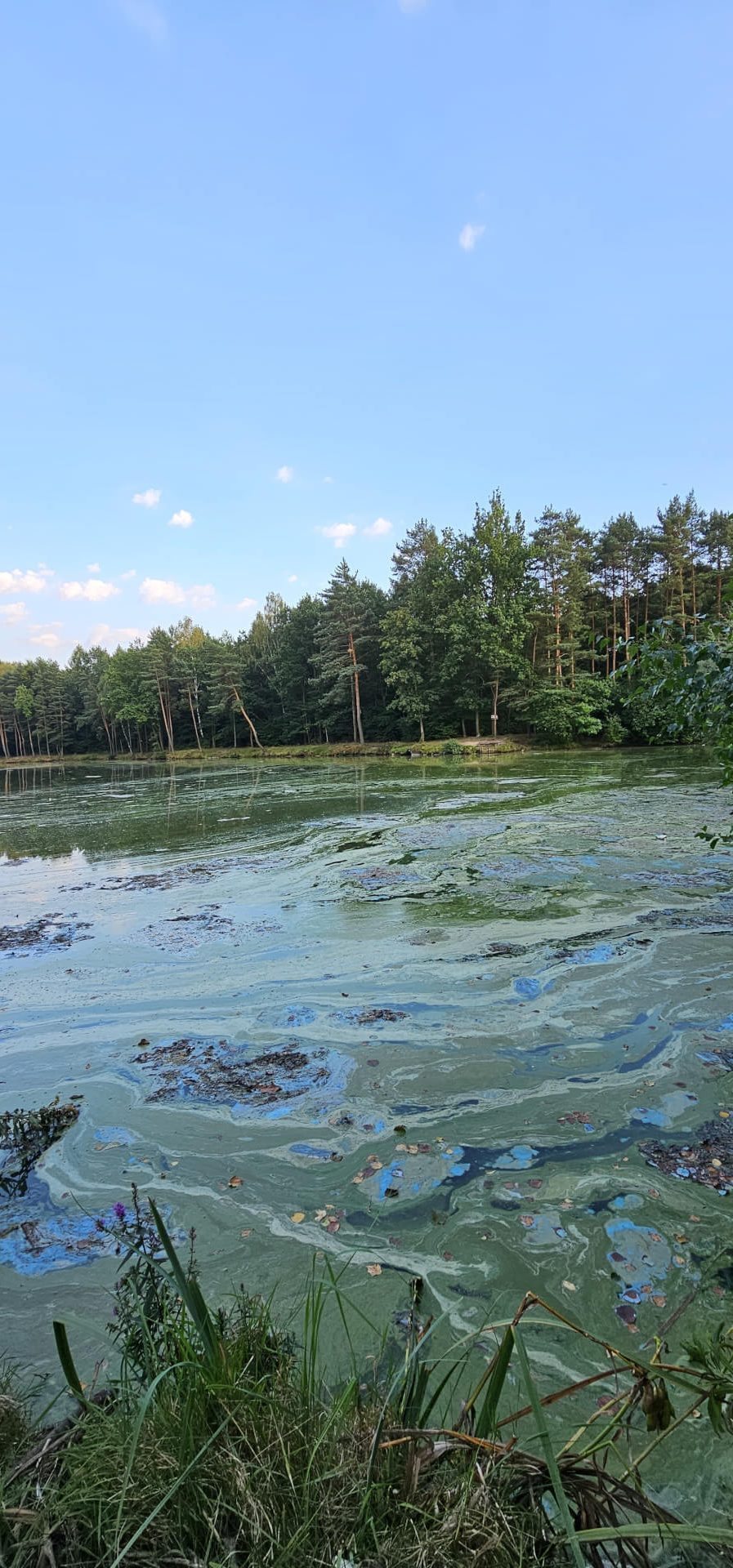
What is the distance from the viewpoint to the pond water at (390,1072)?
2.08 m

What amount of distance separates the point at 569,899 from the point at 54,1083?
14.7 feet

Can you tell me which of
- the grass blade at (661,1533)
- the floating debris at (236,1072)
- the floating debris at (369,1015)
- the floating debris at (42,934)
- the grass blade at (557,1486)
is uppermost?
the grass blade at (557,1486)

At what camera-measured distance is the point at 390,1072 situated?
10.9ft

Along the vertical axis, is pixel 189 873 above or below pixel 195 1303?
below

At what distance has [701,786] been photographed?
43.4ft

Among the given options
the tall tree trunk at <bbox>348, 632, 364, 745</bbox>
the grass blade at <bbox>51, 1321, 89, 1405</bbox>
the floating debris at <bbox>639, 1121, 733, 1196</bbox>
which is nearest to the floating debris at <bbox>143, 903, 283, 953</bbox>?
the floating debris at <bbox>639, 1121, 733, 1196</bbox>

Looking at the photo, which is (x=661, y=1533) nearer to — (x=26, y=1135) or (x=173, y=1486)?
(x=173, y=1486)

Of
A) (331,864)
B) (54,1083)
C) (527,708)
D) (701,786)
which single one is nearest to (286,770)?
(527,708)

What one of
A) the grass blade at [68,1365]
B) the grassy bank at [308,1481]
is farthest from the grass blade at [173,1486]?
the grass blade at [68,1365]

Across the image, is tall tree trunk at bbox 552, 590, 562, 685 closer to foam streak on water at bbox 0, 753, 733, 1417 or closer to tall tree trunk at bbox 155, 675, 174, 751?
foam streak on water at bbox 0, 753, 733, 1417

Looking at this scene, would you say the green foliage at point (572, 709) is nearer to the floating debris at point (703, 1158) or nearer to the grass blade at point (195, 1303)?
the floating debris at point (703, 1158)

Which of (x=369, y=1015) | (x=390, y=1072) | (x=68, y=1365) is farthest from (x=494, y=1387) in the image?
(x=369, y=1015)

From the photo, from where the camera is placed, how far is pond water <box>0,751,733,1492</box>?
2.08m

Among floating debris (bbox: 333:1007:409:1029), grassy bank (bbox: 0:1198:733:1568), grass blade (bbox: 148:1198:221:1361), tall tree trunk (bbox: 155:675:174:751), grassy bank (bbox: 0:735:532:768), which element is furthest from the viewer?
tall tree trunk (bbox: 155:675:174:751)
